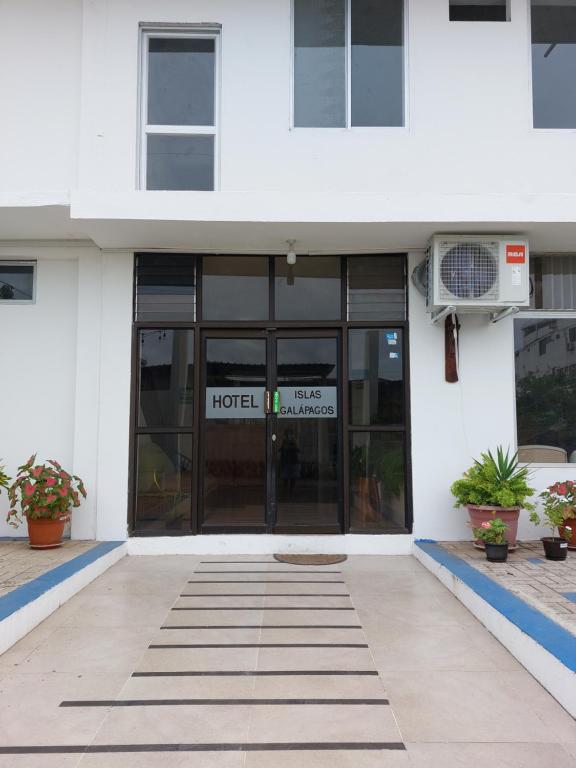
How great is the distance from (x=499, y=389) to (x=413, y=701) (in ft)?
11.6

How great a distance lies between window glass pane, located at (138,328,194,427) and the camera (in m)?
5.66

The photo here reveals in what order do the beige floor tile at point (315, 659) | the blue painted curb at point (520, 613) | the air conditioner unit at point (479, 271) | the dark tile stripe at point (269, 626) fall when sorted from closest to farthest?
the blue painted curb at point (520, 613) < the beige floor tile at point (315, 659) < the dark tile stripe at point (269, 626) < the air conditioner unit at point (479, 271)

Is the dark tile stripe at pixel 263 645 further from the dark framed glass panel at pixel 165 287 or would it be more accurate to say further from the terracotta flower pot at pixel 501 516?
the dark framed glass panel at pixel 165 287

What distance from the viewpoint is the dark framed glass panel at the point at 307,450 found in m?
5.66

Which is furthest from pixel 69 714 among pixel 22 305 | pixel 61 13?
pixel 61 13

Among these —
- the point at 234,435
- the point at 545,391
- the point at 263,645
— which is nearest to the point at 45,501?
the point at 234,435

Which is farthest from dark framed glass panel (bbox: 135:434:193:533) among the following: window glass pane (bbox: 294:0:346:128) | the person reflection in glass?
window glass pane (bbox: 294:0:346:128)

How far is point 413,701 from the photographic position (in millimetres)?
2723

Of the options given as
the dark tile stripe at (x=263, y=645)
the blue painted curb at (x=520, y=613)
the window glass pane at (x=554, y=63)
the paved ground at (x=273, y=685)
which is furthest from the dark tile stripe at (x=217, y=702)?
the window glass pane at (x=554, y=63)

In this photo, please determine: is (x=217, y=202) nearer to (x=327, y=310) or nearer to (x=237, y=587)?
(x=327, y=310)

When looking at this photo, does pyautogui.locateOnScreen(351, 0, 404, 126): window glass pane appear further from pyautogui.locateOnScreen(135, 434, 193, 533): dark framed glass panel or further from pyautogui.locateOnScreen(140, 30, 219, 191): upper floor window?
pyautogui.locateOnScreen(135, 434, 193, 533): dark framed glass panel

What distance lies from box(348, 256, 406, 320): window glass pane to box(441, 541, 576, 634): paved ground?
227cm

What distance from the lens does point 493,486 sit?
5004 millimetres

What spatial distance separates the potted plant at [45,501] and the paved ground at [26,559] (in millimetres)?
130
